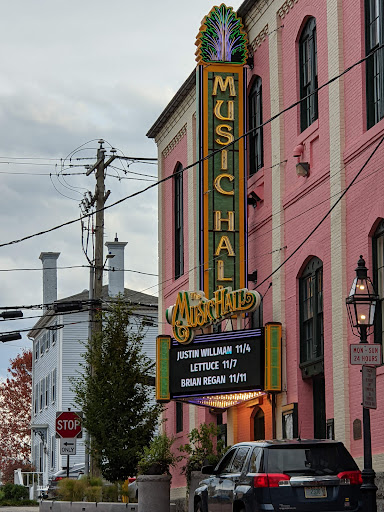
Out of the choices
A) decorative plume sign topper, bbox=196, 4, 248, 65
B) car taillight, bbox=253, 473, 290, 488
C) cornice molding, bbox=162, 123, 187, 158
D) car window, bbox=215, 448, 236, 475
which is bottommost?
car taillight, bbox=253, 473, 290, 488

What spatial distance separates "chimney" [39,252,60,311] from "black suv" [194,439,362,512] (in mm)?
49523

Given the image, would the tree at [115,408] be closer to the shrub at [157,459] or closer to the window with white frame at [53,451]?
the shrub at [157,459]

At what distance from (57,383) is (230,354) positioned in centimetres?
3632

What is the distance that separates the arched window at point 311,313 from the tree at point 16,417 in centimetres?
5905

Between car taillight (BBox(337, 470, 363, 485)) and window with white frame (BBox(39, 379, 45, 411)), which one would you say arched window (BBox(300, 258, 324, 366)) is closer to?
car taillight (BBox(337, 470, 363, 485))

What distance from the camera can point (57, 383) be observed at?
6141cm

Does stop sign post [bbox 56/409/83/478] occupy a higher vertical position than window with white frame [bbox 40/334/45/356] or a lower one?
lower

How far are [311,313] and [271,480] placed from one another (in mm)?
9232

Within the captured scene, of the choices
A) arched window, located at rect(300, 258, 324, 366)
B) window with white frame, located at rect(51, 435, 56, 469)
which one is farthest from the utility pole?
window with white frame, located at rect(51, 435, 56, 469)

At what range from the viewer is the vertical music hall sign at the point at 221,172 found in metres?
27.4

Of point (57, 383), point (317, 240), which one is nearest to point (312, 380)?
point (317, 240)

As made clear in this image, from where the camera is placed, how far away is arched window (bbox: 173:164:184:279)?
1378 inches

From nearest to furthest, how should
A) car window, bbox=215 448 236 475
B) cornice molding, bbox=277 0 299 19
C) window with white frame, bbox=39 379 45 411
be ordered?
car window, bbox=215 448 236 475 → cornice molding, bbox=277 0 299 19 → window with white frame, bbox=39 379 45 411

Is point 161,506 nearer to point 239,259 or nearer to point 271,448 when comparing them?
point 239,259
